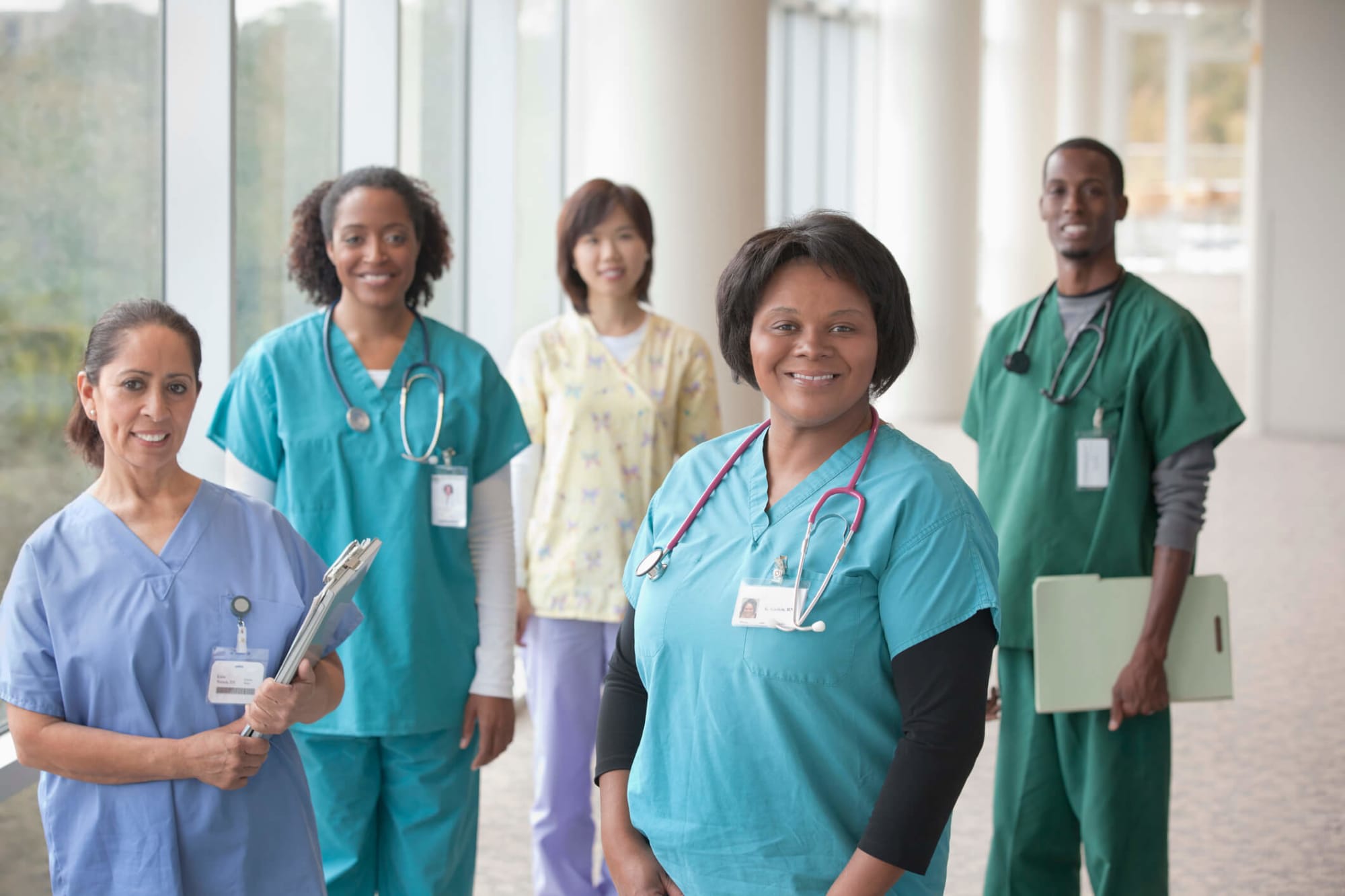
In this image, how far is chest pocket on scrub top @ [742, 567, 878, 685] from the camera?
1.39m

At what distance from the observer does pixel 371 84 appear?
398 cm

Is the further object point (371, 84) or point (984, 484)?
point (371, 84)

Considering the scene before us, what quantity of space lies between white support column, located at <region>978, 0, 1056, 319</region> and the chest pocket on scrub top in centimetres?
1158

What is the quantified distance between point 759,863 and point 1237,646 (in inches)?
183

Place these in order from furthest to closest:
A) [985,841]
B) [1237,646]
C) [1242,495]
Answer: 1. [1242,495]
2. [1237,646]
3. [985,841]

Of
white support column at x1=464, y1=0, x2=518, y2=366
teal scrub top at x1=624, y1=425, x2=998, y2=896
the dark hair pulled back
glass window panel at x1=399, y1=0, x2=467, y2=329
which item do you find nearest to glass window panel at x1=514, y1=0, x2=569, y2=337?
white support column at x1=464, y1=0, x2=518, y2=366

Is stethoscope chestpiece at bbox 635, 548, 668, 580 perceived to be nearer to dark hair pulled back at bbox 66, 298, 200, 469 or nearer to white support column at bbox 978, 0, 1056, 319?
dark hair pulled back at bbox 66, 298, 200, 469

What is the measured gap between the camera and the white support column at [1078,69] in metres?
15.7

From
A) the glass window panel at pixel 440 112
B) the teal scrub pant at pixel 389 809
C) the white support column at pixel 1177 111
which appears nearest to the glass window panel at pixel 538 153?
the glass window panel at pixel 440 112

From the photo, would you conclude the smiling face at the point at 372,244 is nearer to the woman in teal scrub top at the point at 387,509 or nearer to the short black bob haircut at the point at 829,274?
the woman in teal scrub top at the point at 387,509

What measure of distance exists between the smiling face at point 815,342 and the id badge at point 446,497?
36.9 inches

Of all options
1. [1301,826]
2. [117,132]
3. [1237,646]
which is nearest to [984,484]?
[1301,826]

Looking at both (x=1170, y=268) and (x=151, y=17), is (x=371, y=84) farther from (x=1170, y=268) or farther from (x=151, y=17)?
(x=1170, y=268)

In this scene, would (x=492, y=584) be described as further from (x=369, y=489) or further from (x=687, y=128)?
(x=687, y=128)
